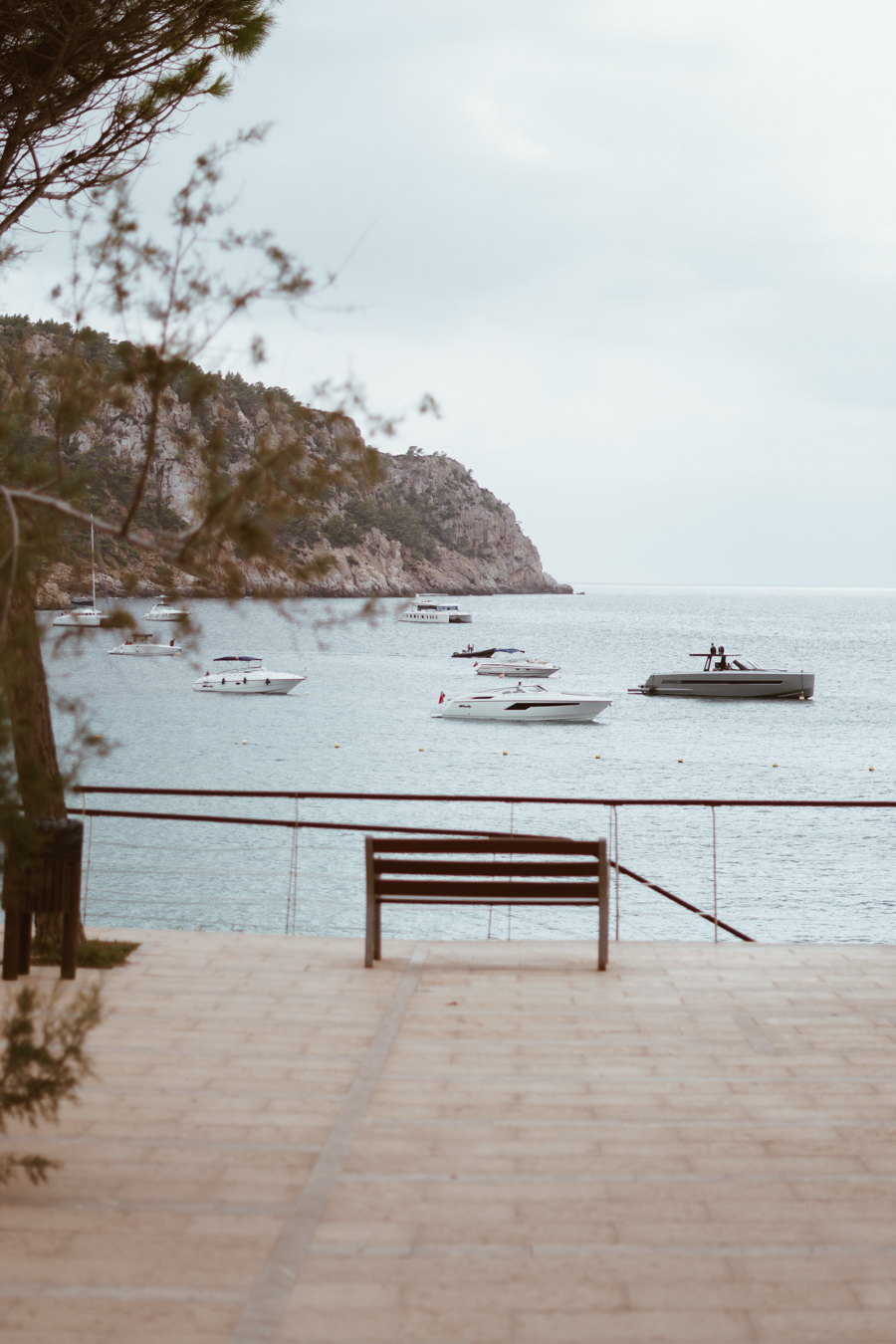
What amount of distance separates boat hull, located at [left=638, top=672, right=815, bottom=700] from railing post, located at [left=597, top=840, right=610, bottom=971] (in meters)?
58.4

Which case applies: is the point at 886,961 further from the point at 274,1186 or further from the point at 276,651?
the point at 276,651

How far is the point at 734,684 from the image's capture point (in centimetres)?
6406

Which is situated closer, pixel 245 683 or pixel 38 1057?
pixel 38 1057

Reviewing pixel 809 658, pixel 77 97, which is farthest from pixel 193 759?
pixel 809 658

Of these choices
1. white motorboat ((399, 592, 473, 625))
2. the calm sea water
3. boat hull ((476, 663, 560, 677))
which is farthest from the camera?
white motorboat ((399, 592, 473, 625))

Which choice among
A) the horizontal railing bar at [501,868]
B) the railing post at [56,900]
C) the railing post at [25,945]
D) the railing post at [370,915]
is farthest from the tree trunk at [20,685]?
the horizontal railing bar at [501,868]

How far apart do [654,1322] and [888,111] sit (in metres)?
14.9

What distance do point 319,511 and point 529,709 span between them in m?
51.2

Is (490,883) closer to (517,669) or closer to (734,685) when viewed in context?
(734,685)

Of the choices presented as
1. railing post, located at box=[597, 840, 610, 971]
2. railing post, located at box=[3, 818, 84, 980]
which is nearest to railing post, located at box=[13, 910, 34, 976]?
railing post, located at box=[3, 818, 84, 980]

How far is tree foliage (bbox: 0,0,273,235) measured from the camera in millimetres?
6121

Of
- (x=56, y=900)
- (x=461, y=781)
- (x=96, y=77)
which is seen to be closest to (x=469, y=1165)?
(x=56, y=900)

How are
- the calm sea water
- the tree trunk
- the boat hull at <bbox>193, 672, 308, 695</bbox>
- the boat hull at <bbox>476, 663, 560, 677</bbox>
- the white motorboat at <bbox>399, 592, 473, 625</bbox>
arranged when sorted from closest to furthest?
the tree trunk < the calm sea water < the boat hull at <bbox>193, 672, 308, 695</bbox> < the boat hull at <bbox>476, 663, 560, 677</bbox> < the white motorboat at <bbox>399, 592, 473, 625</bbox>

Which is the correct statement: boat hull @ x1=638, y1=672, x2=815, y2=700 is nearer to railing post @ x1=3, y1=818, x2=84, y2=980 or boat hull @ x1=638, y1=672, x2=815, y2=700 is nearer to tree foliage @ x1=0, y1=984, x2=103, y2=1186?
railing post @ x1=3, y1=818, x2=84, y2=980
